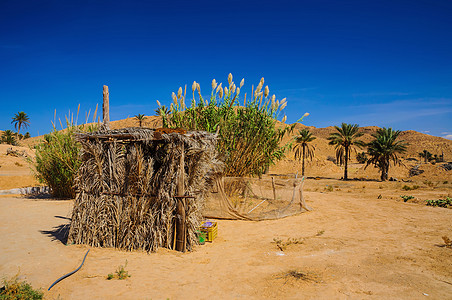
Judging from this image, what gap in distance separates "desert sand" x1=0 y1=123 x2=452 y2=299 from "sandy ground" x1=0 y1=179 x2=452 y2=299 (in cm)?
2

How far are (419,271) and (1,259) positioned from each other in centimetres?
762

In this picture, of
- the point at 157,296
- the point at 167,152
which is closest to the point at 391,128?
the point at 167,152

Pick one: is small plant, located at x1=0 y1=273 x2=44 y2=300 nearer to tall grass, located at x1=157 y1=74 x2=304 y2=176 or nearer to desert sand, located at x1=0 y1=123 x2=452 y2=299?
desert sand, located at x1=0 y1=123 x2=452 y2=299

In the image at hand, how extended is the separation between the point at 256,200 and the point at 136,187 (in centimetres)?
518

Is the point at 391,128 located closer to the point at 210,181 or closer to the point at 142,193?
the point at 210,181

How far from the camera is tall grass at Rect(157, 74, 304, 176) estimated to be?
10.6 m

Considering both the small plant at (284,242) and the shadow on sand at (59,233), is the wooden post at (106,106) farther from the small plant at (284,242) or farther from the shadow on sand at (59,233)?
the small plant at (284,242)

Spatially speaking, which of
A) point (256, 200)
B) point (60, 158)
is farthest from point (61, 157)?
point (256, 200)

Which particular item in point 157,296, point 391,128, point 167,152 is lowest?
point 157,296

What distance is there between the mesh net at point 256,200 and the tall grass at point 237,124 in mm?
982

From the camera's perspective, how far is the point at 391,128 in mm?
24844

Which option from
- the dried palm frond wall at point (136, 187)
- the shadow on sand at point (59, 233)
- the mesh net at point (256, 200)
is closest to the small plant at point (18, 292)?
the dried palm frond wall at point (136, 187)

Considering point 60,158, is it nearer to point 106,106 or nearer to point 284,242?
point 106,106

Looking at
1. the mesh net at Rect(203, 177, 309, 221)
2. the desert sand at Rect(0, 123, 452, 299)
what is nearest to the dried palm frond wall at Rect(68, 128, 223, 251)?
the desert sand at Rect(0, 123, 452, 299)
